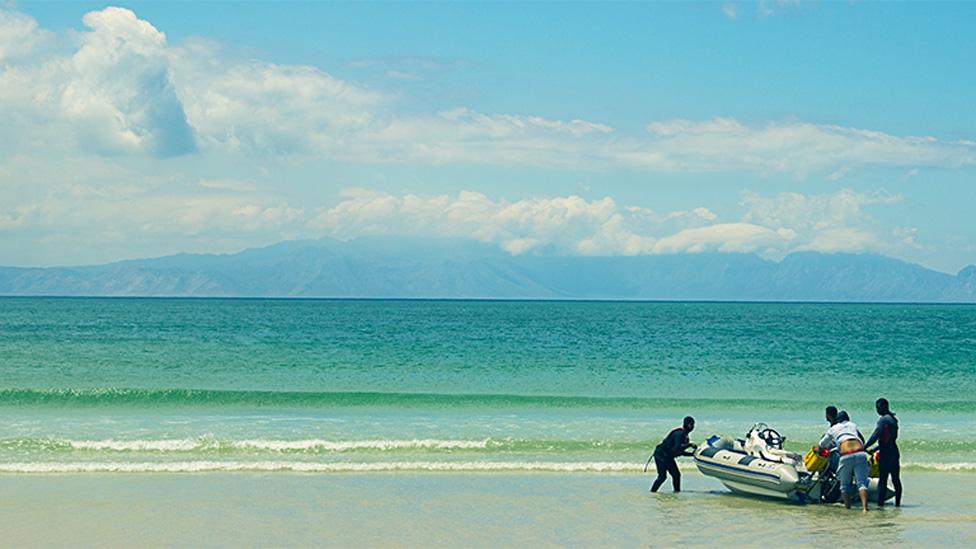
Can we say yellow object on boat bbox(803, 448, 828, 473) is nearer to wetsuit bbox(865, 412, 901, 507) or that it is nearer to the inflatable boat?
the inflatable boat

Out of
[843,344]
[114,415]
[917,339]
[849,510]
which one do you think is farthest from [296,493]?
[917,339]

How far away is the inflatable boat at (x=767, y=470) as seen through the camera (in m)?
16.2

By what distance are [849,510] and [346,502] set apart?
26.0ft

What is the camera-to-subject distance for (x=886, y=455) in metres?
16.0

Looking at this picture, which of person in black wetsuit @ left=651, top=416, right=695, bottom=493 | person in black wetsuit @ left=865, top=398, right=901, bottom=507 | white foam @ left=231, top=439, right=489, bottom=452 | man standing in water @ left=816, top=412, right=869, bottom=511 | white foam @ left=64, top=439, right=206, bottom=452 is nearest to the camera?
man standing in water @ left=816, top=412, right=869, bottom=511

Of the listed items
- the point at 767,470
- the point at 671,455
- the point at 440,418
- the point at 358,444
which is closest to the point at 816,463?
→ the point at 767,470

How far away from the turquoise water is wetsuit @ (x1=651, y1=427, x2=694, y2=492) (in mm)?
2279

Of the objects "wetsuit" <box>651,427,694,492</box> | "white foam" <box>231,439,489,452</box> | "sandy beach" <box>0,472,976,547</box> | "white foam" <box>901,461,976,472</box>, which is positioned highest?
"wetsuit" <box>651,427,694,492</box>

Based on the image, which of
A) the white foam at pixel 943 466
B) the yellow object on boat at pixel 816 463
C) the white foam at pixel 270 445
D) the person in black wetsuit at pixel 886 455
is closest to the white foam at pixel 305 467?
the white foam at pixel 270 445

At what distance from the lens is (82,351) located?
A: 52000 mm

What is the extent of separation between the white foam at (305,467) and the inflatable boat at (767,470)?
2268 millimetres

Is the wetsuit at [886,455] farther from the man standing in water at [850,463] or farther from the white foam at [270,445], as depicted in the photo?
the white foam at [270,445]

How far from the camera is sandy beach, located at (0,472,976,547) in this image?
44.3 ft

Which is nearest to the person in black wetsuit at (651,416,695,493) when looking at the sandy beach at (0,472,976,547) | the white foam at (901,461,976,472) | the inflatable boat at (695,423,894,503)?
the sandy beach at (0,472,976,547)
